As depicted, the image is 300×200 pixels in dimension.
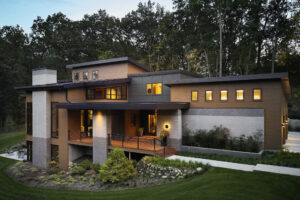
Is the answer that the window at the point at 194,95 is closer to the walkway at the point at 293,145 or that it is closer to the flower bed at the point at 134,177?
the flower bed at the point at 134,177

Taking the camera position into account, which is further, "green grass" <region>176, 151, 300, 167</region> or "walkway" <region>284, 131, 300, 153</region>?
"walkway" <region>284, 131, 300, 153</region>

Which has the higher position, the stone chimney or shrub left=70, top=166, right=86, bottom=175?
the stone chimney

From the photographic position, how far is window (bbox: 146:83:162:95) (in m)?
18.2

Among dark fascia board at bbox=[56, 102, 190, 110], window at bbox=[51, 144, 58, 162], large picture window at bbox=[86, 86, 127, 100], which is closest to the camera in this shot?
dark fascia board at bbox=[56, 102, 190, 110]

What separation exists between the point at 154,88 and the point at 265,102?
9427 mm

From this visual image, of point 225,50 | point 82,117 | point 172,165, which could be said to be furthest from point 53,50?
point 172,165

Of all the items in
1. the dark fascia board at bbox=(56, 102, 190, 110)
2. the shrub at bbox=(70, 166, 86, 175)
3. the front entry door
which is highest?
the dark fascia board at bbox=(56, 102, 190, 110)

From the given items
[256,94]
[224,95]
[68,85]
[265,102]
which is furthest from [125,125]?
[265,102]

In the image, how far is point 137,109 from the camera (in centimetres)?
1412

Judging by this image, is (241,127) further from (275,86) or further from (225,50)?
(225,50)

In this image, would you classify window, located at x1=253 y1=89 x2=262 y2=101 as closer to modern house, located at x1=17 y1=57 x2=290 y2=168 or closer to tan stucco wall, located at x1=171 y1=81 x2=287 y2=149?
modern house, located at x1=17 y1=57 x2=290 y2=168

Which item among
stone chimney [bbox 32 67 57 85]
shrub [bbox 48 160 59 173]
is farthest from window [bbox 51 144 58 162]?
stone chimney [bbox 32 67 57 85]

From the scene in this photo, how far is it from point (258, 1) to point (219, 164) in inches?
1061

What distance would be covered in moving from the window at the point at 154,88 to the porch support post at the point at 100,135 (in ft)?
18.0
